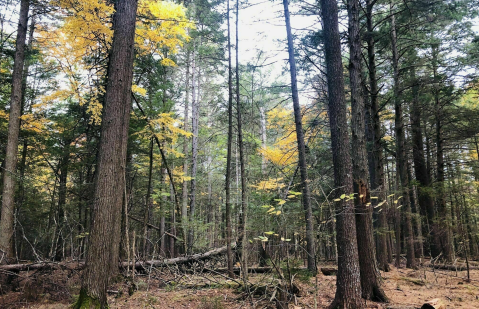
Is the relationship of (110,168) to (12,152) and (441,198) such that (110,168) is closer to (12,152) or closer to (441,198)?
(12,152)

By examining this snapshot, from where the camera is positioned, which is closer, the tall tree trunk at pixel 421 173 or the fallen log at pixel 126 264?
the fallen log at pixel 126 264

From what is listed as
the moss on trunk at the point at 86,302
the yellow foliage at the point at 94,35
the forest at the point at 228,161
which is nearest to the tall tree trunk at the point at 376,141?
the forest at the point at 228,161

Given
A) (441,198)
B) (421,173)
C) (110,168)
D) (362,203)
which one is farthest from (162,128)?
(421,173)

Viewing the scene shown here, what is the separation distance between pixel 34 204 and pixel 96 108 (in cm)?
1087

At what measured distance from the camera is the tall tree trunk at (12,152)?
873 centimetres

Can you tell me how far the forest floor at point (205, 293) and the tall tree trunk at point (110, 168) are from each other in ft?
6.71

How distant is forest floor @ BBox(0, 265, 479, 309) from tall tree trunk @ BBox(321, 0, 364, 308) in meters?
0.92

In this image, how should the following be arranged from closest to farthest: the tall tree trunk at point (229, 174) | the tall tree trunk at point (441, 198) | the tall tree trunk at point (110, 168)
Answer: the tall tree trunk at point (110, 168) < the tall tree trunk at point (229, 174) < the tall tree trunk at point (441, 198)

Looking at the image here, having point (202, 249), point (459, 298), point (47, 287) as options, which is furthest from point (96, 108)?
point (459, 298)

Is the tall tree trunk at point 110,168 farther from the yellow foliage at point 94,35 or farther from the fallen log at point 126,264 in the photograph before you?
the fallen log at point 126,264

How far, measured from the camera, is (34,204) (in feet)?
51.6

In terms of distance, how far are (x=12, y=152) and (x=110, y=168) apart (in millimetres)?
6799

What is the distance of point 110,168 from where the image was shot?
5.17m

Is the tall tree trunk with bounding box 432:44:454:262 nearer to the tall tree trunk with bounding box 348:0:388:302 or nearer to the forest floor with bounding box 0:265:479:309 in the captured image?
the forest floor with bounding box 0:265:479:309
